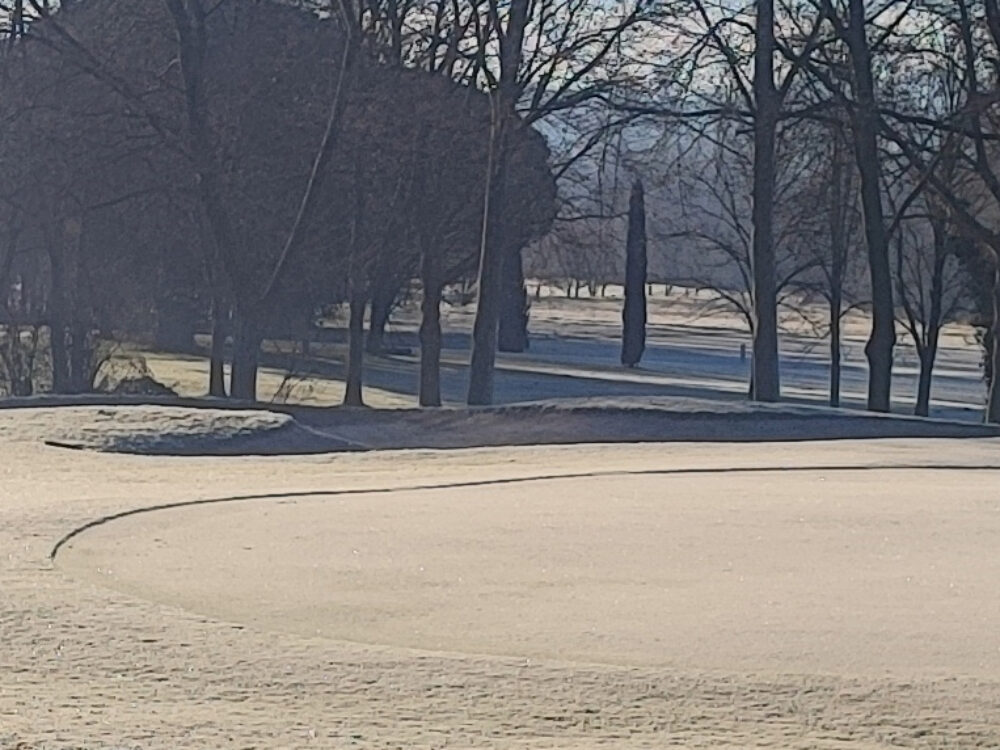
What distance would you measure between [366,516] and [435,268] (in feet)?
70.0

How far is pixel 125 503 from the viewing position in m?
14.6

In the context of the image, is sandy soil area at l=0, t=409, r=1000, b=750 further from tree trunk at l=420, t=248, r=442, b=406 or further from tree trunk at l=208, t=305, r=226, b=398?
tree trunk at l=208, t=305, r=226, b=398

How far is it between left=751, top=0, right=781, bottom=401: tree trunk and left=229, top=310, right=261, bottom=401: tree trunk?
7.96 m

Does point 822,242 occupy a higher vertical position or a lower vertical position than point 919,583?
higher

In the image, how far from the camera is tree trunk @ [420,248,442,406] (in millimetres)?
35250

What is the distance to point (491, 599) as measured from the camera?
10.7m

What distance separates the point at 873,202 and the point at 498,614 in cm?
2261

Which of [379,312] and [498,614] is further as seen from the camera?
[379,312]

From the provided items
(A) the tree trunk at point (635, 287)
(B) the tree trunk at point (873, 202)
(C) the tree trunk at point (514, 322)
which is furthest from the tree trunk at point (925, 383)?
(C) the tree trunk at point (514, 322)

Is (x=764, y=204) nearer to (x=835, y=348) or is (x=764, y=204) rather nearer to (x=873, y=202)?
(x=873, y=202)

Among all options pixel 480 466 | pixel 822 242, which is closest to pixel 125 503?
pixel 480 466

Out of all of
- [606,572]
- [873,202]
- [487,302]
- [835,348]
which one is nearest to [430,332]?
[487,302]

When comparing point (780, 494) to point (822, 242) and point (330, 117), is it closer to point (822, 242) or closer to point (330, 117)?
point (330, 117)

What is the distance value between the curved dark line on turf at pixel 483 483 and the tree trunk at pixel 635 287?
3708cm
